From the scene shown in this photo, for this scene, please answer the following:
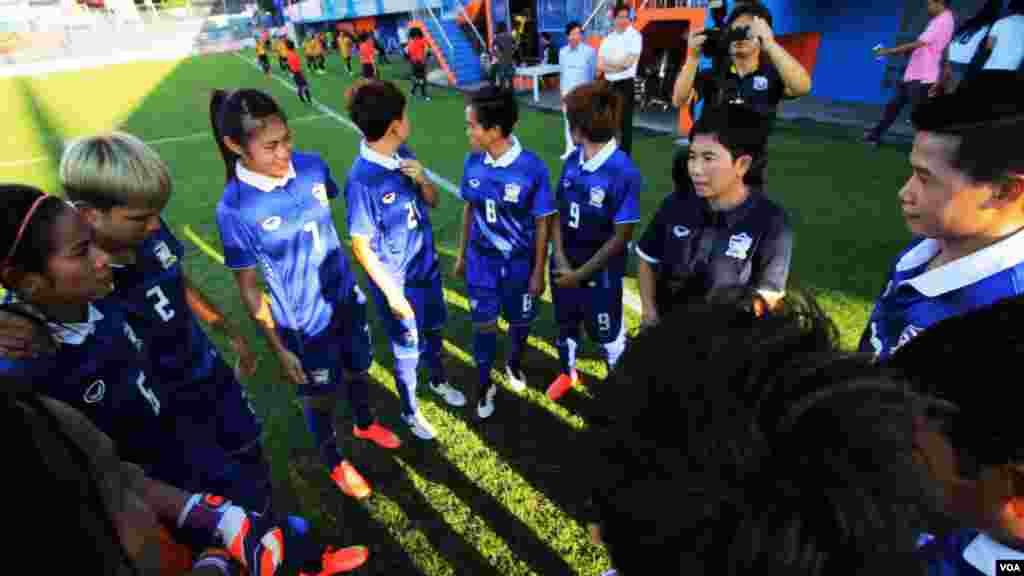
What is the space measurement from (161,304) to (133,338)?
24cm

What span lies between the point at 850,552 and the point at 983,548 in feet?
2.46

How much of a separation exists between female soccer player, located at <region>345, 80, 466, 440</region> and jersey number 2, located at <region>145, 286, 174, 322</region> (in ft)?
3.09

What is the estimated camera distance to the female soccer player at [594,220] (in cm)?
286

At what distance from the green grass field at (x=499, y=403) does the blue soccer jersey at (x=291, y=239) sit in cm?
108

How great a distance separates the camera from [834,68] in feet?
36.1

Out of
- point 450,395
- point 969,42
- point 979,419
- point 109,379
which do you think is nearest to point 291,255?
point 109,379

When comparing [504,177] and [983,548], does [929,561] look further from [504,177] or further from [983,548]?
[504,177]

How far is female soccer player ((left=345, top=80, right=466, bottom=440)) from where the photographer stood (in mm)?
2717

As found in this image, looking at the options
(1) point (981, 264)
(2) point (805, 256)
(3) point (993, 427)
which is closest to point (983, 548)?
(3) point (993, 427)

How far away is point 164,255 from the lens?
2.09m

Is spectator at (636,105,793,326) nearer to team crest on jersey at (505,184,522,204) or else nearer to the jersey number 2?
team crest on jersey at (505,184,522,204)

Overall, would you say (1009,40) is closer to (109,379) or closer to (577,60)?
(577,60)

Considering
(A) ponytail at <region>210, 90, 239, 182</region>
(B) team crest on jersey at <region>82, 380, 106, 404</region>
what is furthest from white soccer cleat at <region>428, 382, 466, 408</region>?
(B) team crest on jersey at <region>82, 380, 106, 404</region>

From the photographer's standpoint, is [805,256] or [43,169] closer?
[805,256]
